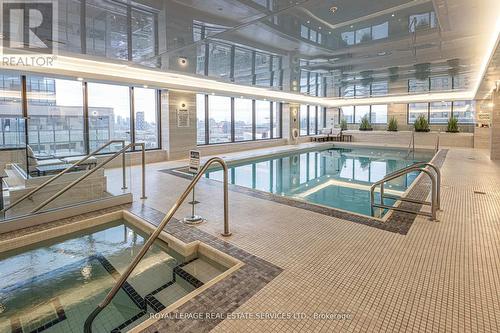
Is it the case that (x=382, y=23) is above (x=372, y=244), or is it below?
above

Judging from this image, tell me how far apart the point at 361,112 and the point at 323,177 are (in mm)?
11841

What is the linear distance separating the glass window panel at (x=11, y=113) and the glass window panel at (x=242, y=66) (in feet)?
12.4

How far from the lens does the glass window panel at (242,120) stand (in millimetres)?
12148

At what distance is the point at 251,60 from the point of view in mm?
6148

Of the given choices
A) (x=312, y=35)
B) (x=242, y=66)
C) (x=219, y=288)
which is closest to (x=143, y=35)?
(x=312, y=35)

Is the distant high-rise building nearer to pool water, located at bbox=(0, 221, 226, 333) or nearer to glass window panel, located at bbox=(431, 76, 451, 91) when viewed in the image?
pool water, located at bbox=(0, 221, 226, 333)

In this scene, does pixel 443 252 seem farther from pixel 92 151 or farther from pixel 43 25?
pixel 43 25

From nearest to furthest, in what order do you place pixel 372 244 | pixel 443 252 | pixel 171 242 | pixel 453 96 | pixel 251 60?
pixel 443 252 < pixel 372 244 < pixel 171 242 < pixel 251 60 < pixel 453 96

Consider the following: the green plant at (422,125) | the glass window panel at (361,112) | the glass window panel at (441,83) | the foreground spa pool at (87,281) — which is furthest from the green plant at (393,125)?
the foreground spa pool at (87,281)

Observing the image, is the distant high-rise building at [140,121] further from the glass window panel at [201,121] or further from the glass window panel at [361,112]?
the glass window panel at [361,112]

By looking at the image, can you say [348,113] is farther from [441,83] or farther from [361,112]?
[441,83]

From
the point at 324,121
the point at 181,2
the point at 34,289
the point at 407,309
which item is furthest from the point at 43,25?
the point at 324,121

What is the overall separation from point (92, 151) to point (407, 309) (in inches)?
179

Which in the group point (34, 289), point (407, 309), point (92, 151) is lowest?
point (34, 289)
